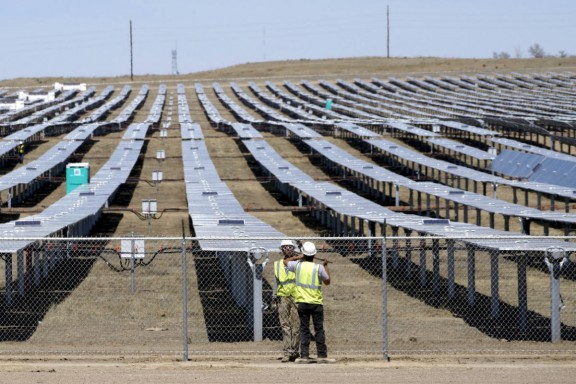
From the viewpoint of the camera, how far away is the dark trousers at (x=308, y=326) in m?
17.0

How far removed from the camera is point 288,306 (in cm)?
1752

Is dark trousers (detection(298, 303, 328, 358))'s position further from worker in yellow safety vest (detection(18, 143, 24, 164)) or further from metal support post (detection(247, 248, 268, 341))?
worker in yellow safety vest (detection(18, 143, 24, 164))

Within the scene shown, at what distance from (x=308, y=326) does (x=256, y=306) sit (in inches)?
93.9

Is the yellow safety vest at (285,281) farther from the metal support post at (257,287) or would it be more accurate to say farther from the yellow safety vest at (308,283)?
the metal support post at (257,287)

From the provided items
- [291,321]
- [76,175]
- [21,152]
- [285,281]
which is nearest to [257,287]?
[291,321]

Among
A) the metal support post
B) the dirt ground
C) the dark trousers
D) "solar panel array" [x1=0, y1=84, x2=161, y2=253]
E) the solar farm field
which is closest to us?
the dirt ground

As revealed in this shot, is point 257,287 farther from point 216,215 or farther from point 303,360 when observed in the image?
point 216,215

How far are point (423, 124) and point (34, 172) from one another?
30017 mm

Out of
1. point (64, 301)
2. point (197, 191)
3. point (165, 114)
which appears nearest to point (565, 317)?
point (64, 301)

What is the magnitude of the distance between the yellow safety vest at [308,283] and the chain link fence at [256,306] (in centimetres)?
68

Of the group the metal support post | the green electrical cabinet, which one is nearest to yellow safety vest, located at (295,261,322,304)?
the metal support post

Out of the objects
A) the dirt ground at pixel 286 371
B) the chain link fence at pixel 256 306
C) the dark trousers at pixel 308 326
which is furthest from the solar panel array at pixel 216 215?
the dirt ground at pixel 286 371

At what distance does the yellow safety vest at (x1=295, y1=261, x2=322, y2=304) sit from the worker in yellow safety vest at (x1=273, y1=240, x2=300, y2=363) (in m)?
0.32

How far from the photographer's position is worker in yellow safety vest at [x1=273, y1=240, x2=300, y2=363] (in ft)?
56.9
